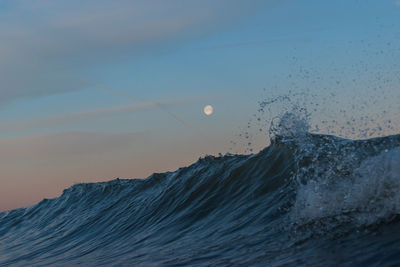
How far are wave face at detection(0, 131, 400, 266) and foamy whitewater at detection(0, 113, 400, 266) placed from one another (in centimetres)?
3

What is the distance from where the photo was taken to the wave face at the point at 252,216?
5.33 meters

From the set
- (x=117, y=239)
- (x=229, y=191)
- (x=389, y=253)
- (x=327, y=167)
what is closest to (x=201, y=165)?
(x=229, y=191)

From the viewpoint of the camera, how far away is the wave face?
5332 millimetres

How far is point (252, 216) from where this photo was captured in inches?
325

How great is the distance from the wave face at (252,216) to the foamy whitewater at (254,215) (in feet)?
0.08

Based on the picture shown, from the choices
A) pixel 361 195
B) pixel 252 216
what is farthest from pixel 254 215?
pixel 361 195

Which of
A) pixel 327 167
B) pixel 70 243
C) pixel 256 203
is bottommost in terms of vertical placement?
pixel 70 243

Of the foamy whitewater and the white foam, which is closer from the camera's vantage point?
the foamy whitewater

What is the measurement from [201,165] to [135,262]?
7467 millimetres

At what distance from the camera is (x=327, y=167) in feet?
27.0

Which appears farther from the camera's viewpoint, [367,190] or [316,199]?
[316,199]

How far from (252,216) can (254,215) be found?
5 centimetres

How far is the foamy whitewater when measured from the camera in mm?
5328

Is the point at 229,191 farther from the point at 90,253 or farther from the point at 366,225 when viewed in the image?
the point at 366,225
